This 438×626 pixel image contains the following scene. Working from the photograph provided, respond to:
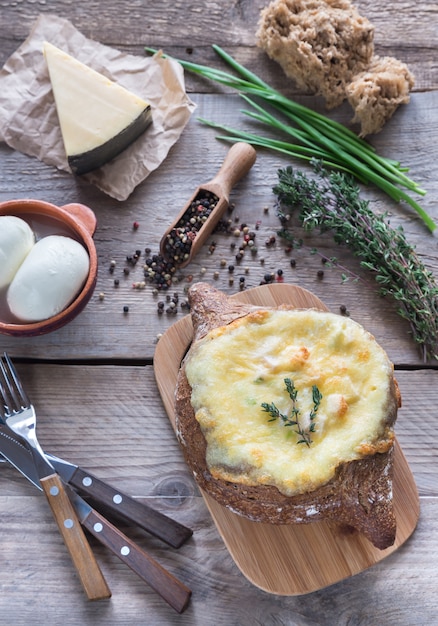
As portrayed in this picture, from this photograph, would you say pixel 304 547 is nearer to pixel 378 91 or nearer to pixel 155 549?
pixel 155 549

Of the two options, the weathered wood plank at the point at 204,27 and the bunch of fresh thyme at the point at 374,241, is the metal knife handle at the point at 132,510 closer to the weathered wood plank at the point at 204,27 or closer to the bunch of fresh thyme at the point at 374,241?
the bunch of fresh thyme at the point at 374,241

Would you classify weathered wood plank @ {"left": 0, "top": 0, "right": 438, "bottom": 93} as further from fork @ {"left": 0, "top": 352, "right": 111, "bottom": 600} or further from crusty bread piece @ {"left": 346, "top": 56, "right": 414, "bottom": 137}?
fork @ {"left": 0, "top": 352, "right": 111, "bottom": 600}

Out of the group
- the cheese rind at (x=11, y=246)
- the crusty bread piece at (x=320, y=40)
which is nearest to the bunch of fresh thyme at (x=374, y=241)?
the crusty bread piece at (x=320, y=40)

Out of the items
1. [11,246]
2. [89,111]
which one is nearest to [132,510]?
[11,246]

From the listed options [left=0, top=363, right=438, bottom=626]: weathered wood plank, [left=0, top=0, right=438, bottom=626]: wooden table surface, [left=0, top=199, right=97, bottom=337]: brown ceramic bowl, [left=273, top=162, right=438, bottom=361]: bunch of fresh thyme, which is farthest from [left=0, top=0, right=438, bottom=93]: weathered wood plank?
[left=0, top=363, right=438, bottom=626]: weathered wood plank

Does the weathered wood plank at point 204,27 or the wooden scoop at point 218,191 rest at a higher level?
the weathered wood plank at point 204,27

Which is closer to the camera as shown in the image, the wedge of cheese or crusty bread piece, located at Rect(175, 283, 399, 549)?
crusty bread piece, located at Rect(175, 283, 399, 549)

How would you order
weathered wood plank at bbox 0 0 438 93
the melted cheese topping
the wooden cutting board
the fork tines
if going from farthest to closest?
weathered wood plank at bbox 0 0 438 93 < the fork tines < the wooden cutting board < the melted cheese topping
